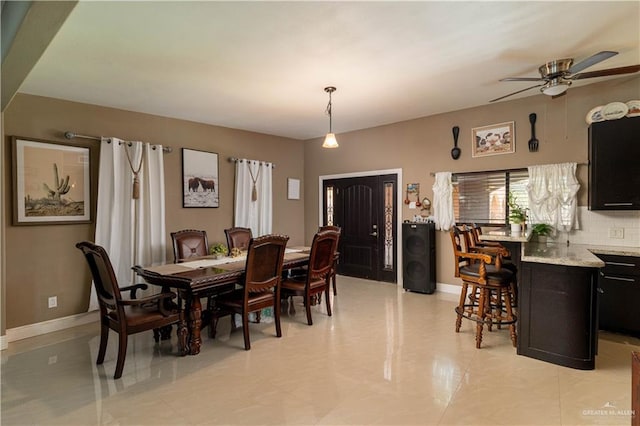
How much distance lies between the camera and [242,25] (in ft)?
8.02

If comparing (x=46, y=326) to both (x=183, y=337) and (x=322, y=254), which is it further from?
(x=322, y=254)

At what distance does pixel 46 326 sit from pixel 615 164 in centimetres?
659

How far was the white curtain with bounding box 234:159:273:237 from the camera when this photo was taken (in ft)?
18.6

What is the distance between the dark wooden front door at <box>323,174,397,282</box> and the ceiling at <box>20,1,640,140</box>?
1.86 m

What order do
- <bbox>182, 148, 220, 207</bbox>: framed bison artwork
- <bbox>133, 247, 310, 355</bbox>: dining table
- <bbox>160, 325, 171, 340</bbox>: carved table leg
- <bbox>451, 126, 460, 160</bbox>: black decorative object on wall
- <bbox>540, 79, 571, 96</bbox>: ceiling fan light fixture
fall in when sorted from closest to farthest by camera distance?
1. <bbox>133, 247, 310, 355</bbox>: dining table
2. <bbox>540, 79, 571, 96</bbox>: ceiling fan light fixture
3. <bbox>160, 325, 171, 340</bbox>: carved table leg
4. <bbox>451, 126, 460, 160</bbox>: black decorative object on wall
5. <bbox>182, 148, 220, 207</bbox>: framed bison artwork

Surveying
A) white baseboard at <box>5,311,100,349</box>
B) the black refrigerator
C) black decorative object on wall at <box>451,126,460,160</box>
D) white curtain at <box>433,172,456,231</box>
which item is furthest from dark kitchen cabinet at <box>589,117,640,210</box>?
white baseboard at <box>5,311,100,349</box>

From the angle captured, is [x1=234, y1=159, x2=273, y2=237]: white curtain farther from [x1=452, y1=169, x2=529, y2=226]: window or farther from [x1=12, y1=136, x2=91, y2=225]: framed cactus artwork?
[x1=452, y1=169, x2=529, y2=226]: window

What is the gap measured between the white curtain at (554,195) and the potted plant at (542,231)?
3.5 inches

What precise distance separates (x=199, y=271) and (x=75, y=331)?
6.40 ft

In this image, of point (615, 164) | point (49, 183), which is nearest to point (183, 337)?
point (49, 183)

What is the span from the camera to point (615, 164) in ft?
11.5

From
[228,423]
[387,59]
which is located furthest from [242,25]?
[228,423]

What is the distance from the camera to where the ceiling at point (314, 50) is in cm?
230

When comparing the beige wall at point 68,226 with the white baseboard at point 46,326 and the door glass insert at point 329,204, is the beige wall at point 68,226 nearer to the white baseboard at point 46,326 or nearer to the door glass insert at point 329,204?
the white baseboard at point 46,326
